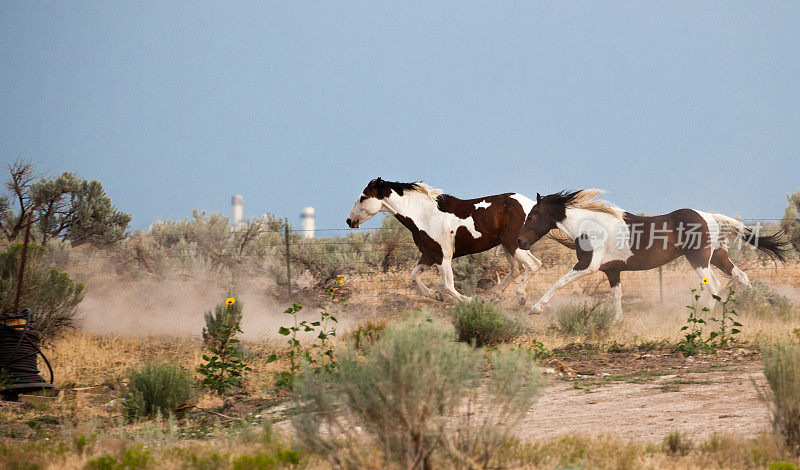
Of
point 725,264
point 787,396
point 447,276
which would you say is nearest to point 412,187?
point 447,276

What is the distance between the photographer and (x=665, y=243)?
43.0 feet

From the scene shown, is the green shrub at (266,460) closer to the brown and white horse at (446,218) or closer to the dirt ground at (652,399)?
the dirt ground at (652,399)

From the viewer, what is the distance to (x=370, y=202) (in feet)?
46.4

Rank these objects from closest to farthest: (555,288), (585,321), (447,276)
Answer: (555,288) → (585,321) → (447,276)

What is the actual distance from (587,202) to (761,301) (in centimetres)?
623

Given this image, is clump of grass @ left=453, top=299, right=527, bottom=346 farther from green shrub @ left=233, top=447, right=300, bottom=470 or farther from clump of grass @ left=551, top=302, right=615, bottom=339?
green shrub @ left=233, top=447, right=300, bottom=470

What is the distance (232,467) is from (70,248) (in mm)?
16633

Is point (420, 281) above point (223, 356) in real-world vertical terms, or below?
above

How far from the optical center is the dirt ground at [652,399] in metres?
5.80

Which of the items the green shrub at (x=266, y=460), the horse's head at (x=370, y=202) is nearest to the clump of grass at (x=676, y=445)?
the green shrub at (x=266, y=460)

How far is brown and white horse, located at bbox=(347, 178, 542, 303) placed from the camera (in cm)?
1380

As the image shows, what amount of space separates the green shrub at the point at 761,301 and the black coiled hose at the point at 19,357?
13.3 metres

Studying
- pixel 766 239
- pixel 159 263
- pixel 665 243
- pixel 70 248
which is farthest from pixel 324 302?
pixel 766 239

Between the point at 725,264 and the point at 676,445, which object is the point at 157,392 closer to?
the point at 676,445
